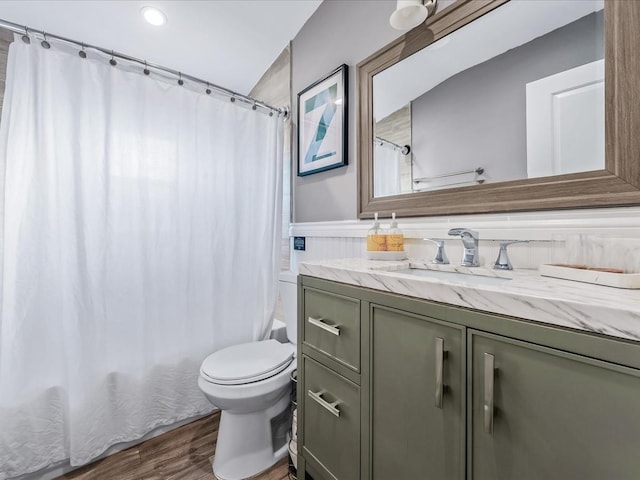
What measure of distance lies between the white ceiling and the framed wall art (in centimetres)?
47

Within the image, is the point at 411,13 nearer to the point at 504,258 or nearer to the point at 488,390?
the point at 504,258

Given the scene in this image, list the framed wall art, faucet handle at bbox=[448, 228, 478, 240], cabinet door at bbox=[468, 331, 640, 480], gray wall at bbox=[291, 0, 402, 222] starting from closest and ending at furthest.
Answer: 1. cabinet door at bbox=[468, 331, 640, 480]
2. faucet handle at bbox=[448, 228, 478, 240]
3. gray wall at bbox=[291, 0, 402, 222]
4. the framed wall art

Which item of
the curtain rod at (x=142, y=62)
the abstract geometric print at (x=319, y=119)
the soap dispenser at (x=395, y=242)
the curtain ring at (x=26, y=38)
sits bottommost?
the soap dispenser at (x=395, y=242)

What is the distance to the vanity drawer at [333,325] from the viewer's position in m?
0.91

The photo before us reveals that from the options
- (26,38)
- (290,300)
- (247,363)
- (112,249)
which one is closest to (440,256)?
(290,300)

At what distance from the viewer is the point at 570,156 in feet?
2.86

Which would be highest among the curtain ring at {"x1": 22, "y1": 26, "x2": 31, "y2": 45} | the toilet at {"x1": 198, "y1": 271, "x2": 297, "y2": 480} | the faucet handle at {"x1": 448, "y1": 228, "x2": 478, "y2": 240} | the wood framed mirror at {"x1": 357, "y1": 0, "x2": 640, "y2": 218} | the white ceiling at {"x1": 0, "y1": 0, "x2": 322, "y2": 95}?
the white ceiling at {"x1": 0, "y1": 0, "x2": 322, "y2": 95}

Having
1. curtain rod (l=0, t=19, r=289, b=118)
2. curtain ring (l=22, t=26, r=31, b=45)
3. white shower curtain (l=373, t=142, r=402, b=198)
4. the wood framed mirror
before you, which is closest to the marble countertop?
the wood framed mirror

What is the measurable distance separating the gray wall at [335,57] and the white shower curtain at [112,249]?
345 mm

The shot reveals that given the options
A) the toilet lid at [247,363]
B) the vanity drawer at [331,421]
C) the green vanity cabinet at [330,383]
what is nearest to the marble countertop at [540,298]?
the green vanity cabinet at [330,383]

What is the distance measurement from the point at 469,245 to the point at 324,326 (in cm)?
59

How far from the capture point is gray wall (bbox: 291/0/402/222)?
1.43m

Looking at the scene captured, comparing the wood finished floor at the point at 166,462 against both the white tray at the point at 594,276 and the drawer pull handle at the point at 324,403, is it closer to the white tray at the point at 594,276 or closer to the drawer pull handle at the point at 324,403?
the drawer pull handle at the point at 324,403

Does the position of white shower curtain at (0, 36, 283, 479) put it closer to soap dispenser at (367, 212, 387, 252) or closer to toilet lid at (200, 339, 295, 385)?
toilet lid at (200, 339, 295, 385)
